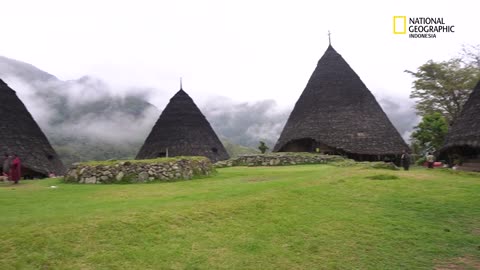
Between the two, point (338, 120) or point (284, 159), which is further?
point (338, 120)

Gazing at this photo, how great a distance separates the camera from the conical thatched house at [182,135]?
26328mm

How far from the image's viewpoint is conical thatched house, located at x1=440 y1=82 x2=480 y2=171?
58.3 ft

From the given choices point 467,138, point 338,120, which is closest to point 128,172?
point 338,120

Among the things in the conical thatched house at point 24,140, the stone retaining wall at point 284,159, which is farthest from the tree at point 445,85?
the conical thatched house at point 24,140

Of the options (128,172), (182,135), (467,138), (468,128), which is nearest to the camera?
(128,172)

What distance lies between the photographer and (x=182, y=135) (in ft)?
88.1

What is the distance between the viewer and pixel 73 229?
18.2 ft

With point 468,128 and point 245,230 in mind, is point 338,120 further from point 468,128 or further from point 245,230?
point 245,230

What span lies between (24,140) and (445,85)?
31577mm

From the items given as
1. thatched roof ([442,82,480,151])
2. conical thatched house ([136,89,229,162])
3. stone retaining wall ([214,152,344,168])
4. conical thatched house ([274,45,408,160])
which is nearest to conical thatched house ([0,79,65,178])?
conical thatched house ([136,89,229,162])

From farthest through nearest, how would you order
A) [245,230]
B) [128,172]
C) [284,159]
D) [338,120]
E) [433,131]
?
[433,131] < [338,120] < [284,159] < [128,172] < [245,230]

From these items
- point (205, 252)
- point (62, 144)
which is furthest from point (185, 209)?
point (62, 144)

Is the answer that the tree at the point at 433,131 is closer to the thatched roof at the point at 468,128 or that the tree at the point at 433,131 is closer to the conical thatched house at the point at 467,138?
the conical thatched house at the point at 467,138

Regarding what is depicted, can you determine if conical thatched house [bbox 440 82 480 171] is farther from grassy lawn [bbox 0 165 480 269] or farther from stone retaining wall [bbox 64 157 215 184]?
stone retaining wall [bbox 64 157 215 184]
